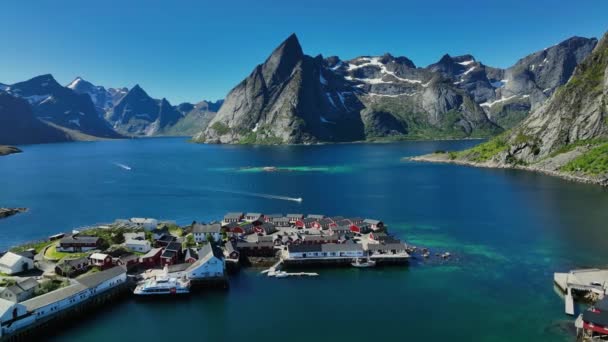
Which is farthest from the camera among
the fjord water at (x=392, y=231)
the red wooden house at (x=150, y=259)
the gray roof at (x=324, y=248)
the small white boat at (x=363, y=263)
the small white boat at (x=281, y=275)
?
the gray roof at (x=324, y=248)

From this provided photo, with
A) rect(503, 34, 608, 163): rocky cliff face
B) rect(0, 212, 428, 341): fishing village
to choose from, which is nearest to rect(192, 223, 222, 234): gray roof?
rect(0, 212, 428, 341): fishing village

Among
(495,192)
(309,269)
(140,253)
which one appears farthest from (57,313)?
(495,192)

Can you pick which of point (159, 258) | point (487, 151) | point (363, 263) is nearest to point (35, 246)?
point (159, 258)

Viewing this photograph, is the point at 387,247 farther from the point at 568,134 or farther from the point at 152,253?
the point at 568,134

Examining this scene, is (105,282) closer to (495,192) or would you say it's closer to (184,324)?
(184,324)

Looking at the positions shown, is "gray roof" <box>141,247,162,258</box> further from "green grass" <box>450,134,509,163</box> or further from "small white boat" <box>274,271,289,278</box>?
"green grass" <box>450,134,509,163</box>

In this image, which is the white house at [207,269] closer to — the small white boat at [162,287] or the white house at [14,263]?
the small white boat at [162,287]

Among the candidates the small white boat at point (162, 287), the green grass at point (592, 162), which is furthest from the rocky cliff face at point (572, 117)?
the small white boat at point (162, 287)
